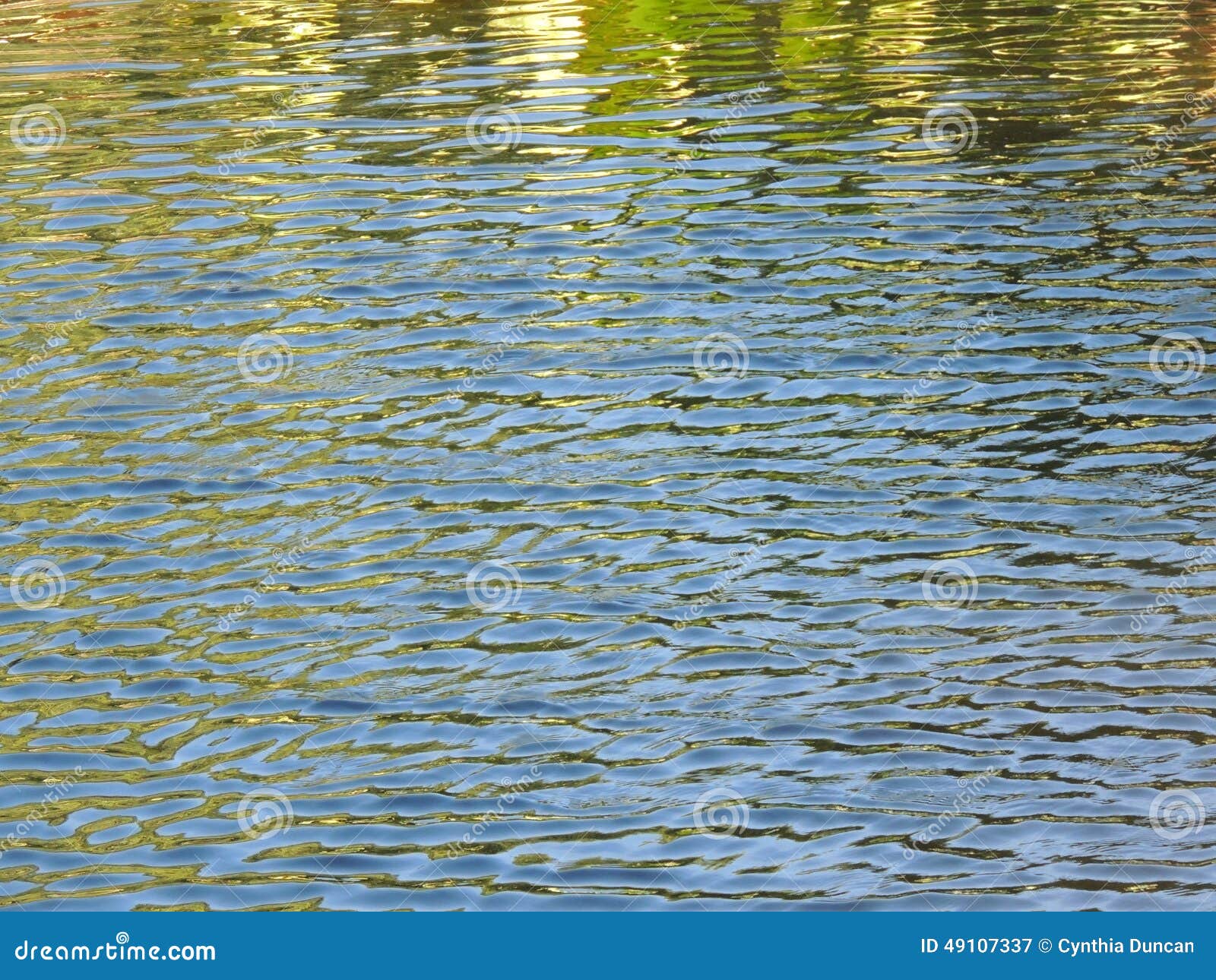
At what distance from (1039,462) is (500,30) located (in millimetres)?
20623

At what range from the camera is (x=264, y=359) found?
58.3 ft

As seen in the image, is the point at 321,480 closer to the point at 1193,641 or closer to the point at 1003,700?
the point at 1003,700

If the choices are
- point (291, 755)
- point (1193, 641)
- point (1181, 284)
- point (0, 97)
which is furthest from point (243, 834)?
point (0, 97)

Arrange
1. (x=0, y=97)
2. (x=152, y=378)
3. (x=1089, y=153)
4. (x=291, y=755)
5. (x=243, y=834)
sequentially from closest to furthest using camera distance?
(x=243, y=834)
(x=291, y=755)
(x=152, y=378)
(x=1089, y=153)
(x=0, y=97)

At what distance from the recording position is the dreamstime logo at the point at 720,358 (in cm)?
1695

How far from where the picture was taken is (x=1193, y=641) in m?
11.8
